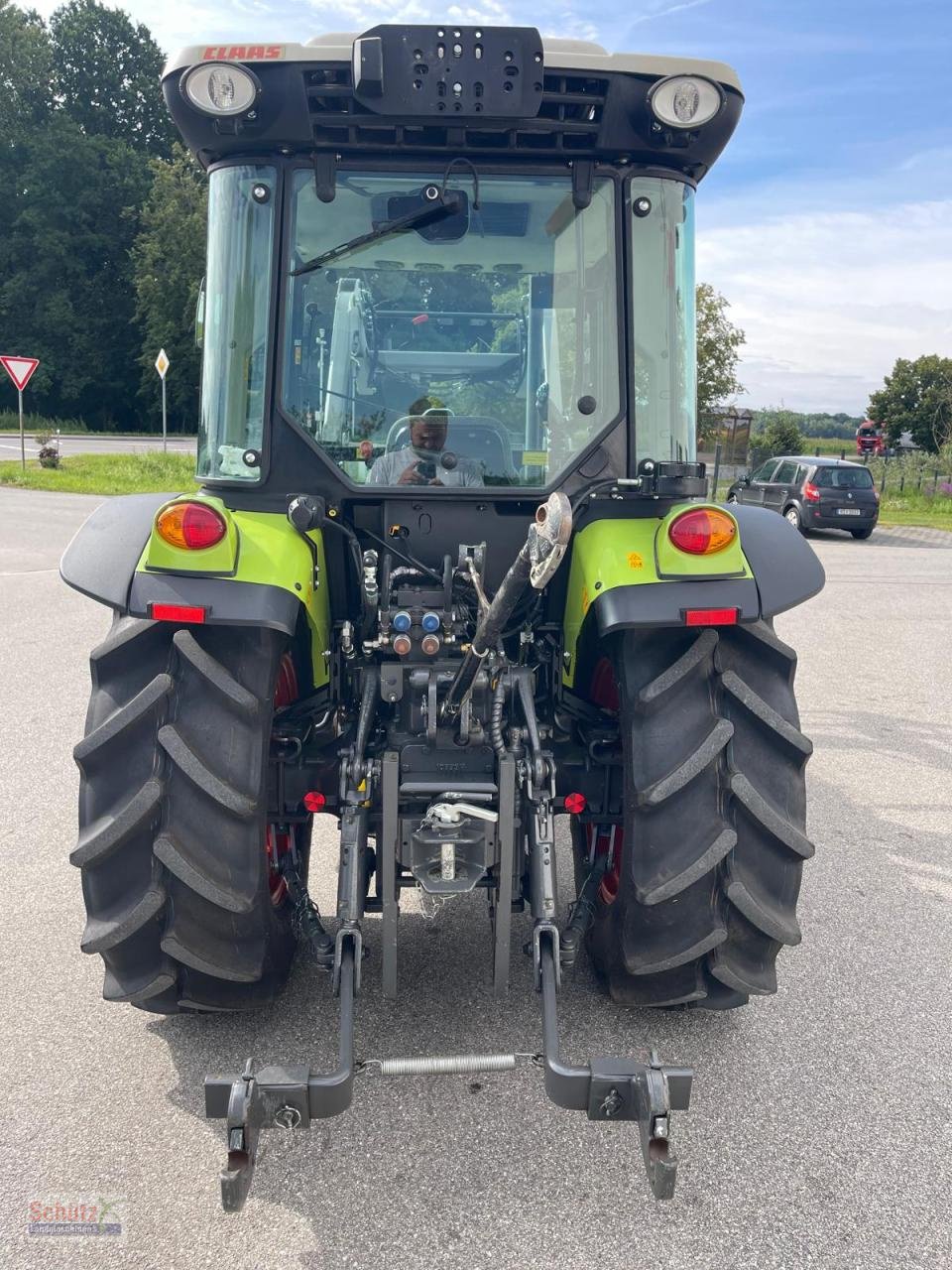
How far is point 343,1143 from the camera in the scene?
2.71 meters

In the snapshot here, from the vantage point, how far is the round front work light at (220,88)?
2.88 m

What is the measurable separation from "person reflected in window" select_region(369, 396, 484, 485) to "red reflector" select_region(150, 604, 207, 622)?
73cm

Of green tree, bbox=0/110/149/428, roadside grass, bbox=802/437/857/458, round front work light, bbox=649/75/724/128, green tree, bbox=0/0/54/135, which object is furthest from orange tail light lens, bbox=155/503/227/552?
green tree, bbox=0/0/54/135

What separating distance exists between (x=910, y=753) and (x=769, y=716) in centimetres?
400

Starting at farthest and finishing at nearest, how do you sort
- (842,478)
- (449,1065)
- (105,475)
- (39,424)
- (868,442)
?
(39,424), (868,442), (105,475), (842,478), (449,1065)

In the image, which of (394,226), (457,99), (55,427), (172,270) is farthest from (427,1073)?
(172,270)

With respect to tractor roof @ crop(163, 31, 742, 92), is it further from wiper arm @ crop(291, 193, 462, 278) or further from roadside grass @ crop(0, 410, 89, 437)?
roadside grass @ crop(0, 410, 89, 437)

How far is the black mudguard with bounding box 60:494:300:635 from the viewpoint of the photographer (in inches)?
108

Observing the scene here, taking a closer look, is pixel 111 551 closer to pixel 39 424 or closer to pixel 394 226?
pixel 394 226

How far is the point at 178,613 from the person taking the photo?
108 inches

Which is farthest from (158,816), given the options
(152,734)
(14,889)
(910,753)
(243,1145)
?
(910,753)

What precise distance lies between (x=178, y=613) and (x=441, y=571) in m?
0.84

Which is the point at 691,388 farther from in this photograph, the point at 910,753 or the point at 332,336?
the point at 910,753

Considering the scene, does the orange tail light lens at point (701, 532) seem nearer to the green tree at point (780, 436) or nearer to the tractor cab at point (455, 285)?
the tractor cab at point (455, 285)
